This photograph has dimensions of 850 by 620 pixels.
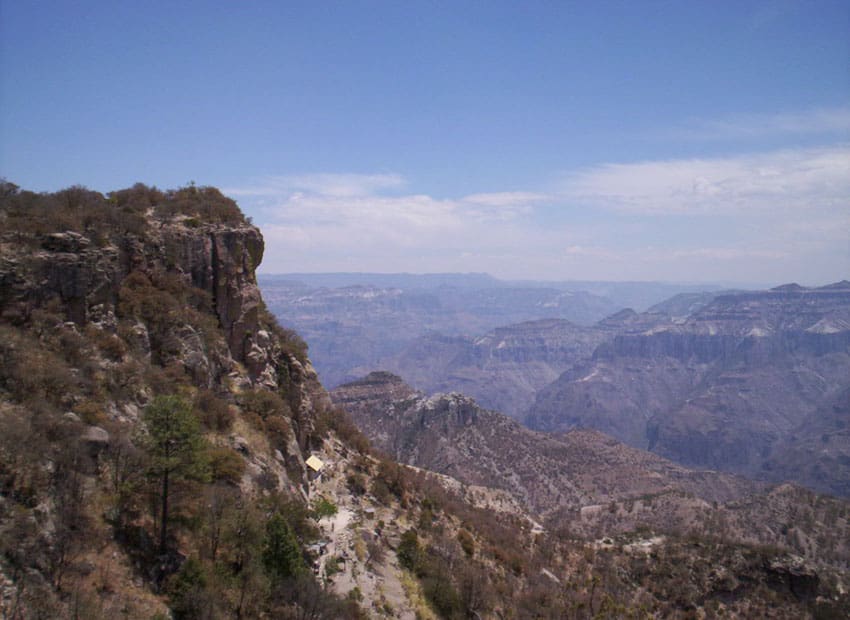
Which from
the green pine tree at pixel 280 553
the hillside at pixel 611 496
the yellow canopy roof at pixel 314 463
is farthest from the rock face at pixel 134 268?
the hillside at pixel 611 496

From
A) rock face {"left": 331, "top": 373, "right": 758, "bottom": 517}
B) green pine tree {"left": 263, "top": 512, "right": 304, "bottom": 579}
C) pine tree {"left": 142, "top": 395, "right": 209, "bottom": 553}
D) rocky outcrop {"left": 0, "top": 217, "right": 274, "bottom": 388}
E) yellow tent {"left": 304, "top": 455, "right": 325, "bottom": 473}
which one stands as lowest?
rock face {"left": 331, "top": 373, "right": 758, "bottom": 517}

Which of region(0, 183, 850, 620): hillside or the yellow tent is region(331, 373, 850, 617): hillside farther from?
the yellow tent

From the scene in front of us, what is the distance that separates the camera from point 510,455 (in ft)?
420

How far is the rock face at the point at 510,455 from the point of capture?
116m

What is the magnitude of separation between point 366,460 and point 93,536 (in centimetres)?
3088

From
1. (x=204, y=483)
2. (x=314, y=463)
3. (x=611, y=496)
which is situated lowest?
(x=611, y=496)

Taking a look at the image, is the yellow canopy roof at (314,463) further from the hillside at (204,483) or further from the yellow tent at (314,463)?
the hillside at (204,483)

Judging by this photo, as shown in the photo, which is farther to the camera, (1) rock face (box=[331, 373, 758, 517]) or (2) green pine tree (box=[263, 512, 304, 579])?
(1) rock face (box=[331, 373, 758, 517])

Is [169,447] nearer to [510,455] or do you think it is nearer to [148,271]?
[148,271]

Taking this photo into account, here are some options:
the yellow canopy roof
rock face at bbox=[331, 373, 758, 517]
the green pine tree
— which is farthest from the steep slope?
rock face at bbox=[331, 373, 758, 517]

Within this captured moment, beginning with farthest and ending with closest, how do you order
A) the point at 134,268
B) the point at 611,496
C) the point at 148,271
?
1. the point at 611,496
2. the point at 148,271
3. the point at 134,268

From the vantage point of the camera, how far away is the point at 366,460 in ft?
151

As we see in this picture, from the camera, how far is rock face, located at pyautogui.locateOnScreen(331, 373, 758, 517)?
11581 cm

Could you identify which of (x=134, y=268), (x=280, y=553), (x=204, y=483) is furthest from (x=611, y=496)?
(x=134, y=268)
